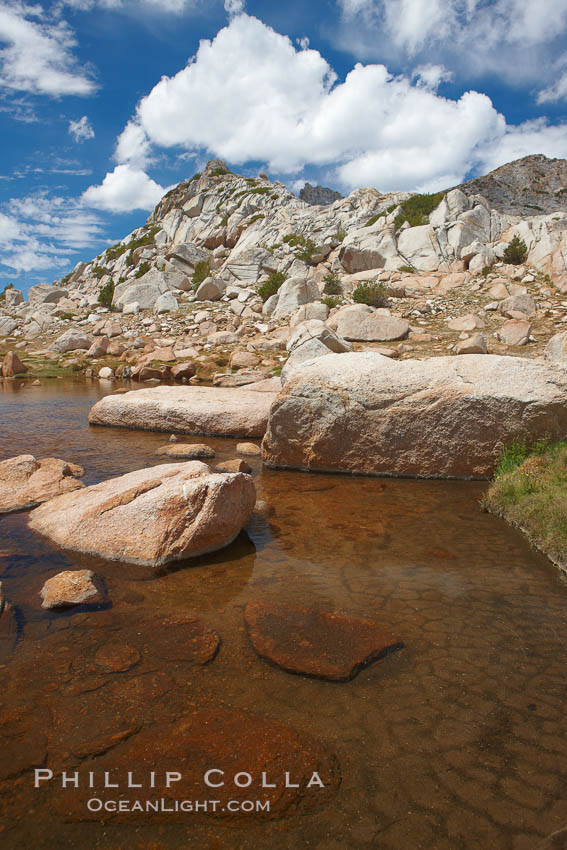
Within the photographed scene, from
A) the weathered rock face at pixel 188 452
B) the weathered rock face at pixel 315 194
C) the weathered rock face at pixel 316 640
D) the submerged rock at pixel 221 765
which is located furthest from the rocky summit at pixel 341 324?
the weathered rock face at pixel 315 194

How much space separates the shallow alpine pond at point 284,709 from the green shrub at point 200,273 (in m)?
38.3

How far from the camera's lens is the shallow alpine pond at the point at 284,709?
2.41m

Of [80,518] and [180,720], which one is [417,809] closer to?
[180,720]

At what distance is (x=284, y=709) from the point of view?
315cm

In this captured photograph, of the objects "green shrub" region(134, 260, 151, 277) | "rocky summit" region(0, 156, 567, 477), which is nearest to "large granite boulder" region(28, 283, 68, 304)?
"rocky summit" region(0, 156, 567, 477)

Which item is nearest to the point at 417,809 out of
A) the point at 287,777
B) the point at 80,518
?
the point at 287,777

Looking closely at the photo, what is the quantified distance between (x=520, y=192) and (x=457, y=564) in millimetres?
49805

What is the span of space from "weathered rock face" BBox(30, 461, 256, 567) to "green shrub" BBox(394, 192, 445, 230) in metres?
39.6

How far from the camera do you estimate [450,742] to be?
2.88m

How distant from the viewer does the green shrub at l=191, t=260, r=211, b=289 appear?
41513 millimetres

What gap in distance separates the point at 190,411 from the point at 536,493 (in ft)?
25.7

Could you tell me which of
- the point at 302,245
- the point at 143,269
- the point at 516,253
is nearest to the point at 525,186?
the point at 516,253

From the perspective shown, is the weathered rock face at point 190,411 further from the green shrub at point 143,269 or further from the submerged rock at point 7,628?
the green shrub at point 143,269

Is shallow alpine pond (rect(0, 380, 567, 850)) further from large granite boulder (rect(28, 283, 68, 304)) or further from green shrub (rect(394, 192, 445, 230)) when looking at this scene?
large granite boulder (rect(28, 283, 68, 304))
